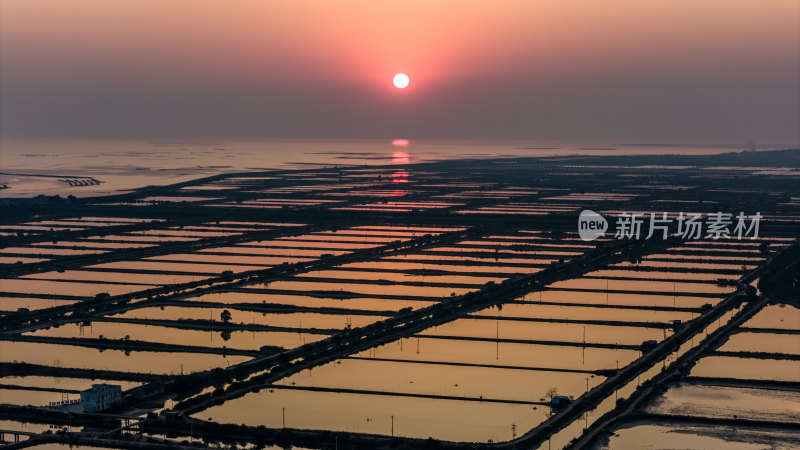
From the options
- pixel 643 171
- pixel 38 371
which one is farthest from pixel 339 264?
pixel 643 171

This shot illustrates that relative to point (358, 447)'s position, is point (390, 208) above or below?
above

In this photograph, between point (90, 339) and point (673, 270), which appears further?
point (673, 270)

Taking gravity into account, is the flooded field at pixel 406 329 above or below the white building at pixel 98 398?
above

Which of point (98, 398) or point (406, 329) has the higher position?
point (406, 329)

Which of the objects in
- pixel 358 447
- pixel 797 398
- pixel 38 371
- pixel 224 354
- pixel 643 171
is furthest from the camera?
pixel 643 171

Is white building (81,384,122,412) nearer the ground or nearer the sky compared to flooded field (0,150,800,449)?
nearer the ground

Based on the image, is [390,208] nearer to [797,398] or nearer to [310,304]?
[310,304]

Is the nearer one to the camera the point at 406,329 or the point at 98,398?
the point at 98,398

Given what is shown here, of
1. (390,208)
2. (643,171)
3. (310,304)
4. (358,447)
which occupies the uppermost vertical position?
(643,171)
